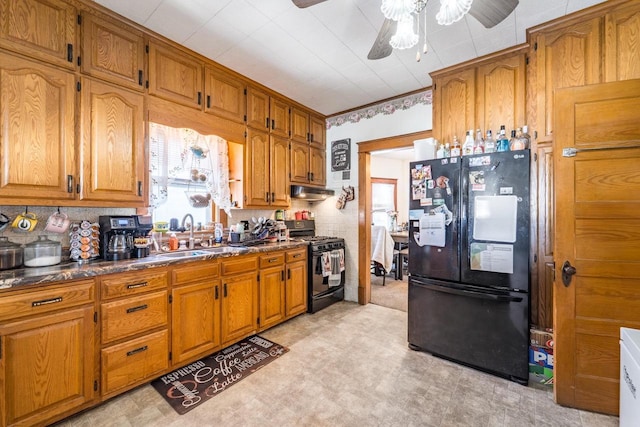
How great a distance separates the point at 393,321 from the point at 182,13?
355cm

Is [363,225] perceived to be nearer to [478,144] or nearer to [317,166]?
[317,166]

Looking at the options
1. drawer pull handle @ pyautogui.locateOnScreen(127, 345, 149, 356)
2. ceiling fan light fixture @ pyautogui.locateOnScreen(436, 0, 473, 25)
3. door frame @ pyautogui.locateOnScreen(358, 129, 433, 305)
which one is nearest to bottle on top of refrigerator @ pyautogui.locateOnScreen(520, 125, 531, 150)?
ceiling fan light fixture @ pyautogui.locateOnScreen(436, 0, 473, 25)

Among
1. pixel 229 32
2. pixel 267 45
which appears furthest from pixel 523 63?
pixel 229 32

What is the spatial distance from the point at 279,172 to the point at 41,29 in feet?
7.27

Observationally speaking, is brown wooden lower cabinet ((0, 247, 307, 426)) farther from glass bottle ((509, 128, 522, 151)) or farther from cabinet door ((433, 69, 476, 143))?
glass bottle ((509, 128, 522, 151))

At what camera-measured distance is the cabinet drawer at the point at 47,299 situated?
4.67 feet

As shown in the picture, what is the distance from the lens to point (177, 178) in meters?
2.77

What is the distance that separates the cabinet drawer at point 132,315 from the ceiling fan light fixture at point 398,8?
2.33 metres

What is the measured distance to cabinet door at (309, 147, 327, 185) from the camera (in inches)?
153

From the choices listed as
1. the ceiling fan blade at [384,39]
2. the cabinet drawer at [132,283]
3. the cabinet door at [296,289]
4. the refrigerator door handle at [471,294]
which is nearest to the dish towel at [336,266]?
the cabinet door at [296,289]

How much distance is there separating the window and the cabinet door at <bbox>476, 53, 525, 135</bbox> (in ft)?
12.0

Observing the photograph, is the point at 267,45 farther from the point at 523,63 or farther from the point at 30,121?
the point at 523,63

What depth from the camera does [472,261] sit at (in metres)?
2.20

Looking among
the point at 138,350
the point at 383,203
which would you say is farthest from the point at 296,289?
the point at 383,203
